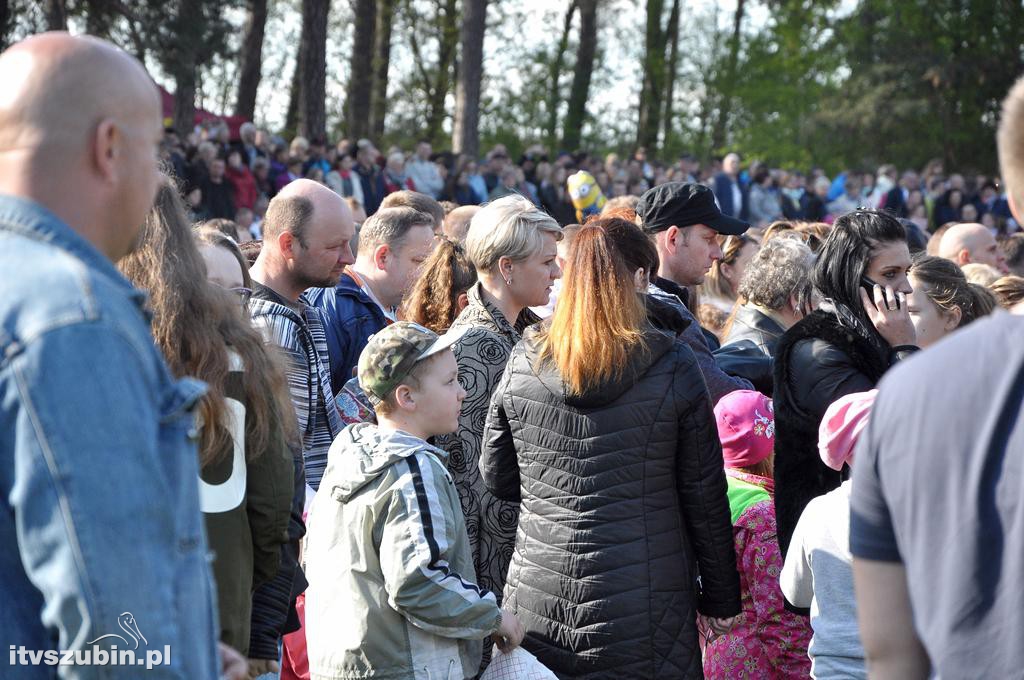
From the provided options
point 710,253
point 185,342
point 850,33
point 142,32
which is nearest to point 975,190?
point 850,33

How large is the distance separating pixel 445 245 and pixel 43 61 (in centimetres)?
353

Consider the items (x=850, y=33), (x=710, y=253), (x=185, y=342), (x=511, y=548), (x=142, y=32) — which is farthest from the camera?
(x=850, y=33)

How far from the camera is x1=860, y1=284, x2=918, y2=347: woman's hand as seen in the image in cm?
383

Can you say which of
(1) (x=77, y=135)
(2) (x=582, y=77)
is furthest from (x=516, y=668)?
(2) (x=582, y=77)

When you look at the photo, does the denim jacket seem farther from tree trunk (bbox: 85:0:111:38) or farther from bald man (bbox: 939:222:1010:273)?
tree trunk (bbox: 85:0:111:38)

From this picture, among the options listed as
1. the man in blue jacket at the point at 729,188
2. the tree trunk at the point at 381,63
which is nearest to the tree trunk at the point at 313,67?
the tree trunk at the point at 381,63

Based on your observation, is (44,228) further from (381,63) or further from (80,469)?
(381,63)

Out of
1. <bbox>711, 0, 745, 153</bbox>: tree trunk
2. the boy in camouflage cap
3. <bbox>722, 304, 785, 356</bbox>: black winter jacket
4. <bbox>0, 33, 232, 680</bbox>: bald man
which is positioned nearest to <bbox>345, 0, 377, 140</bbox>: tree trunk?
<bbox>711, 0, 745, 153</bbox>: tree trunk

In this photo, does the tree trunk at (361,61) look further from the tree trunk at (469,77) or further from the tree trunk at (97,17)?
the tree trunk at (97,17)

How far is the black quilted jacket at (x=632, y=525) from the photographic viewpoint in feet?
11.7

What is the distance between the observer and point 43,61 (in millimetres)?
1745

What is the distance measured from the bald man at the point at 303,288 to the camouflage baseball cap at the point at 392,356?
32 cm

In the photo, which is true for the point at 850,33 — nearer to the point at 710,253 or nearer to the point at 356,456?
the point at 710,253

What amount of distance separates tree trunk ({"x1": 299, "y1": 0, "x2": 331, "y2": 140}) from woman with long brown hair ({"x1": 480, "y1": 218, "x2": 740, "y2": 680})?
57.7 ft
